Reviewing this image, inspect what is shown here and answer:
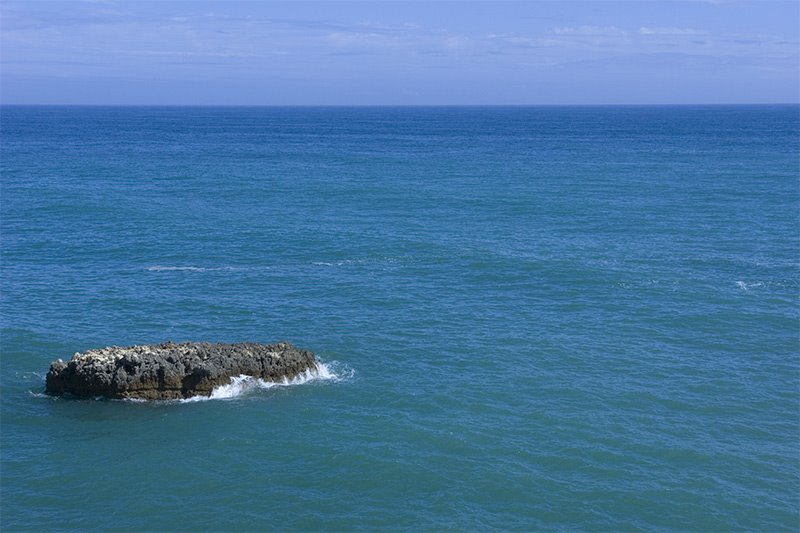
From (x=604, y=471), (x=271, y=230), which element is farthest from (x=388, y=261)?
(x=604, y=471)

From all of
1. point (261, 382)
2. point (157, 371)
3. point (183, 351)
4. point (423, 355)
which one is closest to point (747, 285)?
point (423, 355)

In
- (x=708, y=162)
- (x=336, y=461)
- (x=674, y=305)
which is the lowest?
(x=336, y=461)

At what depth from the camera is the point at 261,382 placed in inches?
2041

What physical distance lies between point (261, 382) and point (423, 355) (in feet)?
36.6

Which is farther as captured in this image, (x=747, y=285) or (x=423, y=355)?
(x=747, y=285)

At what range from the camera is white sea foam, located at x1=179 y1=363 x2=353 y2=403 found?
165 feet

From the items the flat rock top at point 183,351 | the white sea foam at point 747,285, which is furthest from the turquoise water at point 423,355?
the flat rock top at point 183,351

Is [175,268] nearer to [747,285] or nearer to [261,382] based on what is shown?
[261,382]

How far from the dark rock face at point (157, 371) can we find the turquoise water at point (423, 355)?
1.30 meters

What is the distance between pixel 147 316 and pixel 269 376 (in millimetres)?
15777

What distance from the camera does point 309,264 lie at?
77438mm

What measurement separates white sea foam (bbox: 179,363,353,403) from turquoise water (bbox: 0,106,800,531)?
0.40 meters

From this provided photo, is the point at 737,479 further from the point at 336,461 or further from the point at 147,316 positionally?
the point at 147,316

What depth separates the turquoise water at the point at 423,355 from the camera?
39.9 metres
